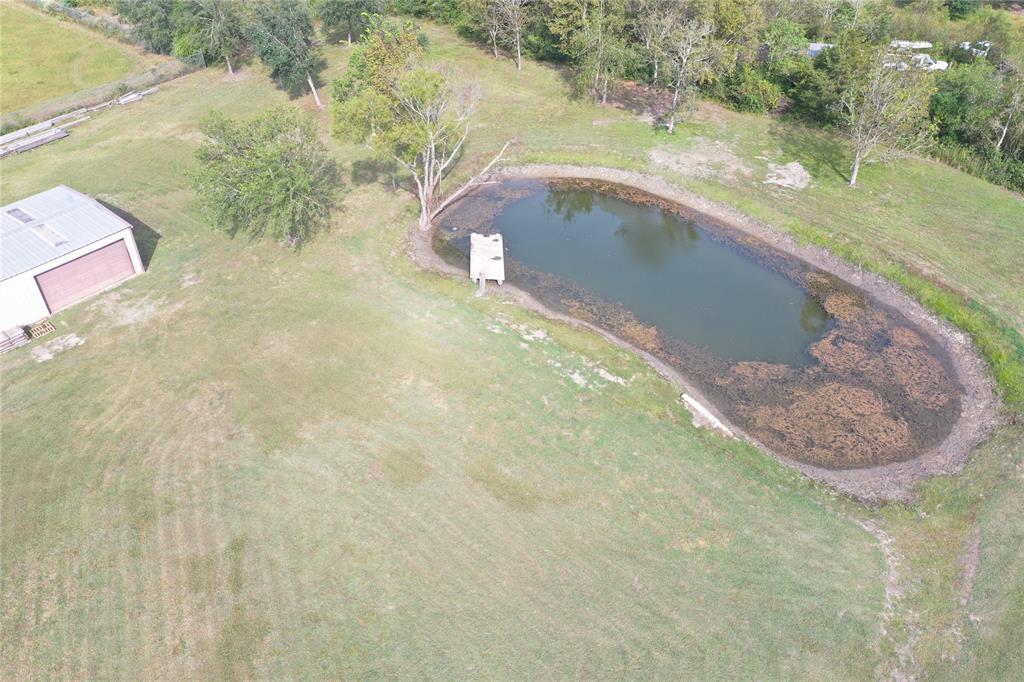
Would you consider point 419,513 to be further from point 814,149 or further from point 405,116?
point 814,149

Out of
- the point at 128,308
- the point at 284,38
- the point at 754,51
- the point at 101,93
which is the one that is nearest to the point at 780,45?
the point at 754,51

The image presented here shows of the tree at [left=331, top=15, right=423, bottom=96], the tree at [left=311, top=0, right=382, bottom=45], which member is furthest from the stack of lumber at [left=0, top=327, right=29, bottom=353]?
the tree at [left=311, top=0, right=382, bottom=45]

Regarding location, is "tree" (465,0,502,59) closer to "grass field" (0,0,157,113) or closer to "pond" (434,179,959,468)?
"pond" (434,179,959,468)

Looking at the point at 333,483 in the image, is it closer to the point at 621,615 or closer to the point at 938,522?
the point at 621,615

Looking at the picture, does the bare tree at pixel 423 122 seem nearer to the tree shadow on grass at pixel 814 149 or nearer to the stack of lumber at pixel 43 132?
the tree shadow on grass at pixel 814 149

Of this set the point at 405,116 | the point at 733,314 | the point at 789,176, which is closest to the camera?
the point at 733,314

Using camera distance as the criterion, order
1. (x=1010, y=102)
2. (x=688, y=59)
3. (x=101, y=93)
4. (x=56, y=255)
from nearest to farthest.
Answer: (x=56, y=255), (x=1010, y=102), (x=688, y=59), (x=101, y=93)

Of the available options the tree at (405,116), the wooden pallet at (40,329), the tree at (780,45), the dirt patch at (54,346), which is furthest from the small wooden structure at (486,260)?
the tree at (780,45)
